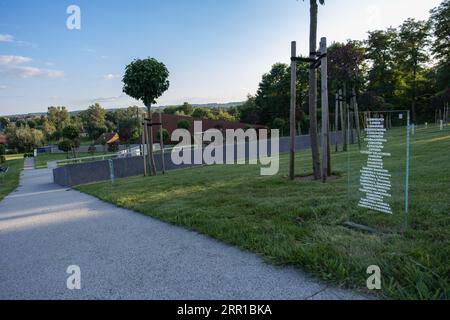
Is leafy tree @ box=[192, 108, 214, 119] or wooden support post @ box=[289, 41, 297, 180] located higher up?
leafy tree @ box=[192, 108, 214, 119]

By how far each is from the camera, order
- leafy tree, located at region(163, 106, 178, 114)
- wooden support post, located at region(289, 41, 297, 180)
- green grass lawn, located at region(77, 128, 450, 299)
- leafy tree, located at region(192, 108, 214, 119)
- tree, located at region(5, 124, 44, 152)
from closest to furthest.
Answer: green grass lawn, located at region(77, 128, 450, 299)
wooden support post, located at region(289, 41, 297, 180)
leafy tree, located at region(192, 108, 214, 119)
tree, located at region(5, 124, 44, 152)
leafy tree, located at region(163, 106, 178, 114)

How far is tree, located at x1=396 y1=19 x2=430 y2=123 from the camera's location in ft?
154

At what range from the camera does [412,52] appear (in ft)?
156

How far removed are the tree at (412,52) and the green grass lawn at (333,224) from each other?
46.3 meters

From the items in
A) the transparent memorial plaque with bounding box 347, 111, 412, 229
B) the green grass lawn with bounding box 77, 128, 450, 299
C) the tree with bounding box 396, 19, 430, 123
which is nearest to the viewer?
the green grass lawn with bounding box 77, 128, 450, 299

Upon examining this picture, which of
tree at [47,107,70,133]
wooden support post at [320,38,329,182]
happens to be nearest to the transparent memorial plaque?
wooden support post at [320,38,329,182]

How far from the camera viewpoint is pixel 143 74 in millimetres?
11336

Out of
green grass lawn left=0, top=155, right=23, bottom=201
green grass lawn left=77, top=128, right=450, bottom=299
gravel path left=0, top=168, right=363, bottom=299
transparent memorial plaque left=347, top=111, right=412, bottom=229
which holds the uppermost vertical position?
transparent memorial plaque left=347, top=111, right=412, bottom=229

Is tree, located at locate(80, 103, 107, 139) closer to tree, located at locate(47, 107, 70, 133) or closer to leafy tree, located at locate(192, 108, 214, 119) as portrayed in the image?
tree, located at locate(47, 107, 70, 133)

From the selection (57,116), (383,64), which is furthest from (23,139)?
(383,64)

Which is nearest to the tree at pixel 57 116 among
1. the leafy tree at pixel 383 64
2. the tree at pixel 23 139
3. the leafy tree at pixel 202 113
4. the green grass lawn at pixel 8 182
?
the tree at pixel 23 139

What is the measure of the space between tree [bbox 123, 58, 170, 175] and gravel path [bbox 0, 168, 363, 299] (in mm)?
6584

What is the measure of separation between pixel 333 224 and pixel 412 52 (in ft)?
173
